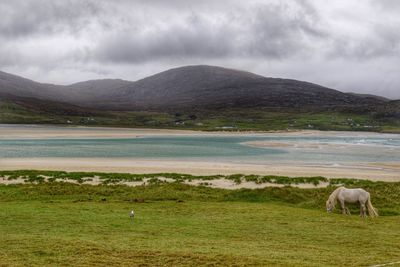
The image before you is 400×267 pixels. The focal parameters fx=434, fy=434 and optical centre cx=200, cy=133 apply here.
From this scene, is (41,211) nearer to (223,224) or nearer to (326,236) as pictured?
(223,224)

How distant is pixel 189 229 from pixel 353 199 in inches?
406

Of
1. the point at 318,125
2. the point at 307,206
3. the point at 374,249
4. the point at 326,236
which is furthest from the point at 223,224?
the point at 318,125

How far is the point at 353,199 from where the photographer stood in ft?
77.2

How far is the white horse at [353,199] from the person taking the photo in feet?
76.0

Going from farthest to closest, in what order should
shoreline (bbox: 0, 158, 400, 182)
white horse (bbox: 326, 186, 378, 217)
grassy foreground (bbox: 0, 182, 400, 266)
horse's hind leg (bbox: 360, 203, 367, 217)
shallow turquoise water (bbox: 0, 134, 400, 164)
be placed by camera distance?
shallow turquoise water (bbox: 0, 134, 400, 164) < shoreline (bbox: 0, 158, 400, 182) < white horse (bbox: 326, 186, 378, 217) < horse's hind leg (bbox: 360, 203, 367, 217) < grassy foreground (bbox: 0, 182, 400, 266)

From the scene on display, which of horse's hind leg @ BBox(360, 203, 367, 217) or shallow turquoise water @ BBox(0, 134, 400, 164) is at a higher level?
horse's hind leg @ BBox(360, 203, 367, 217)

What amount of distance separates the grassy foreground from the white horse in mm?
737

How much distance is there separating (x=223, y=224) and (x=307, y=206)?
870cm

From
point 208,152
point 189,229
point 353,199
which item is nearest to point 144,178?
point 353,199

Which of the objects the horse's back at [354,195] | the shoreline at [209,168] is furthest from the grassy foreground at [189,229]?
the shoreline at [209,168]

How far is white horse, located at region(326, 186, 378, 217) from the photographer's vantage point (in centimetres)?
2317

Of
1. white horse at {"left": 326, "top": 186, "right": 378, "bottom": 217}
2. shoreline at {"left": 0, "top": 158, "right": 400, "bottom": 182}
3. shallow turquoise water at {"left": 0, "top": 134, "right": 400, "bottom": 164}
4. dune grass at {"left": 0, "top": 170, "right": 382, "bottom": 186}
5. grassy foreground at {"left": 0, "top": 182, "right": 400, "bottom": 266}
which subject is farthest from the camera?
shallow turquoise water at {"left": 0, "top": 134, "right": 400, "bottom": 164}

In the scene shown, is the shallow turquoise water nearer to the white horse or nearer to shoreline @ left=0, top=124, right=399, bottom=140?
shoreline @ left=0, top=124, right=399, bottom=140

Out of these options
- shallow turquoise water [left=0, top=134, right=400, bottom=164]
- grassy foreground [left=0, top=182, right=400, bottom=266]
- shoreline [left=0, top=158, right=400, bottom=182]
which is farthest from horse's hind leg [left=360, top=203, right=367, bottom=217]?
shallow turquoise water [left=0, top=134, right=400, bottom=164]
